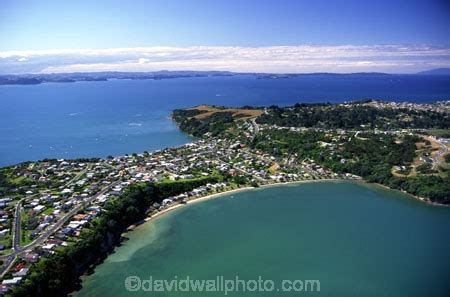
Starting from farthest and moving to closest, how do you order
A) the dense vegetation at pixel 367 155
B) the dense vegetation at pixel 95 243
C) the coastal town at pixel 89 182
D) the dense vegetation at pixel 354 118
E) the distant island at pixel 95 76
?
the distant island at pixel 95 76, the dense vegetation at pixel 354 118, the dense vegetation at pixel 367 155, the coastal town at pixel 89 182, the dense vegetation at pixel 95 243

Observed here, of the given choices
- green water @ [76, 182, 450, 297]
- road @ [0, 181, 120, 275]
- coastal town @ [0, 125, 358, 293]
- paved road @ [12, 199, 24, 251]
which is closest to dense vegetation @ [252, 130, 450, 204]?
coastal town @ [0, 125, 358, 293]

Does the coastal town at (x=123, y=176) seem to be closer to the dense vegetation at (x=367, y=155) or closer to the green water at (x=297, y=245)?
the dense vegetation at (x=367, y=155)

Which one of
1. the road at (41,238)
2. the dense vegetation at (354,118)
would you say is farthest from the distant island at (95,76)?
the road at (41,238)

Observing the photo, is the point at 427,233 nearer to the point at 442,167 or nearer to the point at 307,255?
the point at 307,255

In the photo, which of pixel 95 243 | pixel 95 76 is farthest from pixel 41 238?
pixel 95 76

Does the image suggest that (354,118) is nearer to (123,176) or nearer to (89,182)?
(123,176)
